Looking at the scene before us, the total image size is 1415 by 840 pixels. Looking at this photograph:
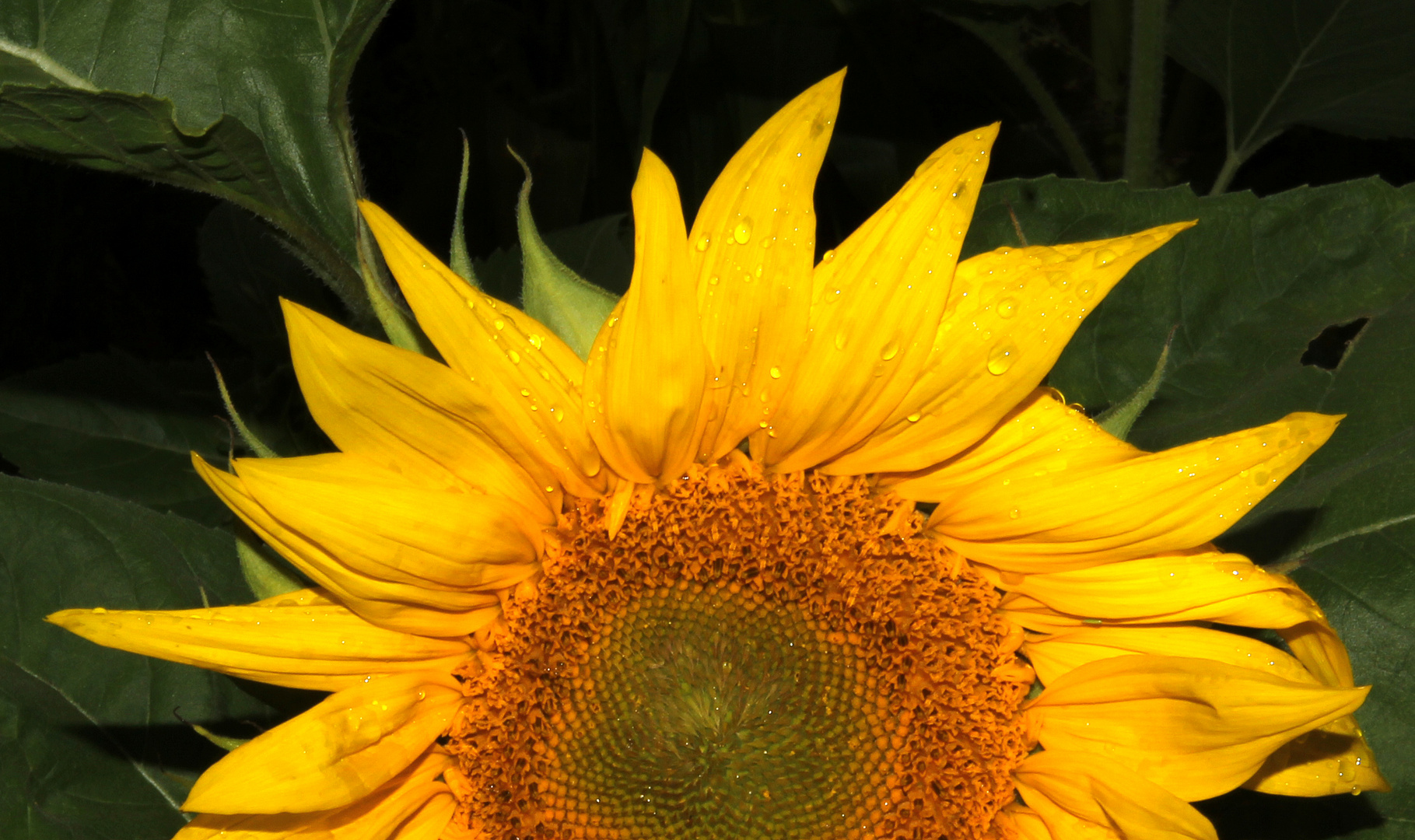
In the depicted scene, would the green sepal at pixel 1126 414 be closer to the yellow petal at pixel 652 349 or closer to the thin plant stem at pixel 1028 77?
the yellow petal at pixel 652 349

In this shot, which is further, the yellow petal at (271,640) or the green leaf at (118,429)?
the green leaf at (118,429)

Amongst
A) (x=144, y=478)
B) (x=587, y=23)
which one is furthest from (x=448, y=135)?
(x=144, y=478)

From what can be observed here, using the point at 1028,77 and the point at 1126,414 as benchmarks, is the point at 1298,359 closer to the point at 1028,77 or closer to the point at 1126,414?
the point at 1126,414

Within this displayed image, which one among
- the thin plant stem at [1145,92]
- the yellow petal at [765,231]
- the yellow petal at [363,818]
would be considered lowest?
the yellow petal at [363,818]

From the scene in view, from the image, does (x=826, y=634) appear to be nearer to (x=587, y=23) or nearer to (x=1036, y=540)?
(x=1036, y=540)

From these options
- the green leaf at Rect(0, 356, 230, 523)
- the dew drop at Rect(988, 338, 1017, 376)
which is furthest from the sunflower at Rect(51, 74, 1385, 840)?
the green leaf at Rect(0, 356, 230, 523)

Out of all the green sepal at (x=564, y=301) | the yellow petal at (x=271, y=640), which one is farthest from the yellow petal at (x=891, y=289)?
the yellow petal at (x=271, y=640)

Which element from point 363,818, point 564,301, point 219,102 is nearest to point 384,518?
point 564,301
